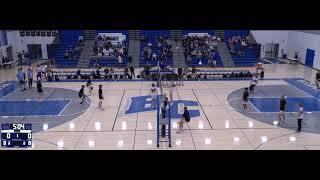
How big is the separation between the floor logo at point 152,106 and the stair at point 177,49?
12961 millimetres

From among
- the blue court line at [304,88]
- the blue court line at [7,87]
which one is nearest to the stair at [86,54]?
the blue court line at [7,87]

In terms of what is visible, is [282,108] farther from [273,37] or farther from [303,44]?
[273,37]

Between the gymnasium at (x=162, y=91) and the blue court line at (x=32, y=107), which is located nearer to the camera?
the gymnasium at (x=162, y=91)

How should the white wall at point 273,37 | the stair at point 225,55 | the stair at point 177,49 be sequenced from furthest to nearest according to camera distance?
the white wall at point 273,37 < the stair at point 225,55 < the stair at point 177,49

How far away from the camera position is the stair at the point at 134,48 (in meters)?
33.9

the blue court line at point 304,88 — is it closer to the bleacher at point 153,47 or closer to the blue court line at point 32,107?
the bleacher at point 153,47

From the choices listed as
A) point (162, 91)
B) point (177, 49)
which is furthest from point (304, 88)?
point (177, 49)

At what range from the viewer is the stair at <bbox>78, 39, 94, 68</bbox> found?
33531 millimetres

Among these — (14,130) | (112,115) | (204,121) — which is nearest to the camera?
(14,130)

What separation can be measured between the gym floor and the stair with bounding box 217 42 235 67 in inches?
312
